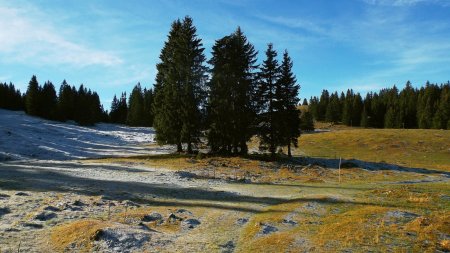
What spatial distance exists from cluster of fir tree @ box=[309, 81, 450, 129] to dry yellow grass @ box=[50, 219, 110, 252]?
5126 inches

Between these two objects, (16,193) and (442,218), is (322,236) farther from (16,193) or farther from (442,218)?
(16,193)

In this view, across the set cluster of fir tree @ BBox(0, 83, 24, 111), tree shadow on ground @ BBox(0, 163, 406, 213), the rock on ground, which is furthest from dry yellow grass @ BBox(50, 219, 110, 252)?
cluster of fir tree @ BBox(0, 83, 24, 111)

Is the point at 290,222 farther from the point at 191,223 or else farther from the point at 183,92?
the point at 183,92

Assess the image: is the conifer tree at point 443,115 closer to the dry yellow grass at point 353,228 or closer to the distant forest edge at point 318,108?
the distant forest edge at point 318,108

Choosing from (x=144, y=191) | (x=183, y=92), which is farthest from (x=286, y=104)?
(x=144, y=191)

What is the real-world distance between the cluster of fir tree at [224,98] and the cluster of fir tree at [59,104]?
6837 cm

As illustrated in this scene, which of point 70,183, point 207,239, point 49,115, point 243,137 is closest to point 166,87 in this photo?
point 243,137

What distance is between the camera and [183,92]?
2036 inches

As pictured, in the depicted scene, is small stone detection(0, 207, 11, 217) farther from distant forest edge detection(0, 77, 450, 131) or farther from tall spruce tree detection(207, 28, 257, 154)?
distant forest edge detection(0, 77, 450, 131)

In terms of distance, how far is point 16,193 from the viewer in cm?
2202

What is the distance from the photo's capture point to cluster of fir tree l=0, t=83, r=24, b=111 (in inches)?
4889

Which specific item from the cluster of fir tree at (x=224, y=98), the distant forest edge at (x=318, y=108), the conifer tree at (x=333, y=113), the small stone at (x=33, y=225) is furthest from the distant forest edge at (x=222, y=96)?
the conifer tree at (x=333, y=113)

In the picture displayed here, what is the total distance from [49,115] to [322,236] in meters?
112

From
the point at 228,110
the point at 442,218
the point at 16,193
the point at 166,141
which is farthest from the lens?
the point at 166,141
